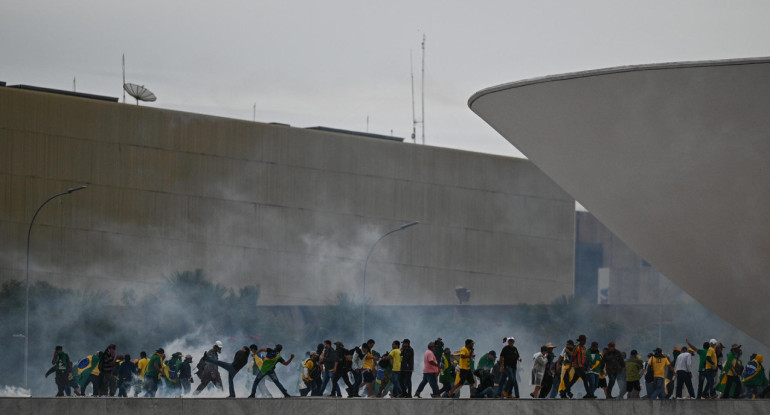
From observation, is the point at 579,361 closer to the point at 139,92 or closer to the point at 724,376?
the point at 724,376

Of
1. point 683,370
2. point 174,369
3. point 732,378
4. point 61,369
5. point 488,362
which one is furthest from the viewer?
point 174,369

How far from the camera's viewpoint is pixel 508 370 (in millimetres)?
20672

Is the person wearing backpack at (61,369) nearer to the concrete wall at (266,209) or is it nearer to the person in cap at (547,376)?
the person in cap at (547,376)

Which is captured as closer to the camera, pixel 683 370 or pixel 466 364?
pixel 466 364

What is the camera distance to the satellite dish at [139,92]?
201 ft

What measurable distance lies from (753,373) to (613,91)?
22.0ft

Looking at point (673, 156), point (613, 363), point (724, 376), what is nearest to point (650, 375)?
point (613, 363)

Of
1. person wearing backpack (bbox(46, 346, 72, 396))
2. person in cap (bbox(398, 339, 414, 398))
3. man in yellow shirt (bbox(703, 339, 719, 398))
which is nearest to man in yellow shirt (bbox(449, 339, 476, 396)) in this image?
person in cap (bbox(398, 339, 414, 398))

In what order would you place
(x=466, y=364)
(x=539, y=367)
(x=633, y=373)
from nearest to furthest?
(x=466, y=364) → (x=539, y=367) → (x=633, y=373)

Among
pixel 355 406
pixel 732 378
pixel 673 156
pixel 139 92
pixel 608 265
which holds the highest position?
pixel 139 92

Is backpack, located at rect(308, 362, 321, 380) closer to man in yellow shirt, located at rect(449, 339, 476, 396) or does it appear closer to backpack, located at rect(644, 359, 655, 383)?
Result: man in yellow shirt, located at rect(449, 339, 476, 396)

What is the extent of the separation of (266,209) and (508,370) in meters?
43.3

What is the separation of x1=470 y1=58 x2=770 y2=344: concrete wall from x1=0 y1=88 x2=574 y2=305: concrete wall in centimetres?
4022

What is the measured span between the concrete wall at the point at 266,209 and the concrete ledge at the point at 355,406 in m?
39.2
